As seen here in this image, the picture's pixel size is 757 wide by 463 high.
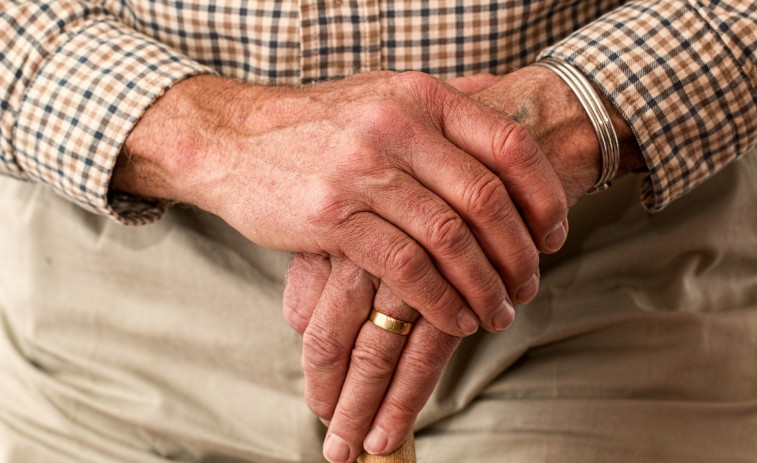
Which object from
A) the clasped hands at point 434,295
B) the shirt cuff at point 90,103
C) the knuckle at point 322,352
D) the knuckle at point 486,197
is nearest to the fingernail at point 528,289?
the clasped hands at point 434,295

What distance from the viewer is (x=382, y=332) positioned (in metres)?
0.90

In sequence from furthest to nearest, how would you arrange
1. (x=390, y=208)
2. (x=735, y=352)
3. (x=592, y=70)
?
(x=735, y=352)
(x=592, y=70)
(x=390, y=208)

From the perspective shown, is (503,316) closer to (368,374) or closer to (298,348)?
(368,374)

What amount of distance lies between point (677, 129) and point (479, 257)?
1.10 ft

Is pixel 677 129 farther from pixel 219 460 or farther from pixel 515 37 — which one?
pixel 219 460

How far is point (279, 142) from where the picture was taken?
0.90 m

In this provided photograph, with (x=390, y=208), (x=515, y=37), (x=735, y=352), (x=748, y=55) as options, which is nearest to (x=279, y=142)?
(x=390, y=208)

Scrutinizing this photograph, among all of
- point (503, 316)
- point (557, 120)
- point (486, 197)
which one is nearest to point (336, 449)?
point (503, 316)

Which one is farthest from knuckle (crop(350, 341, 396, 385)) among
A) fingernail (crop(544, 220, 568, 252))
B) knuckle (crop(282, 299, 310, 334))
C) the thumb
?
the thumb

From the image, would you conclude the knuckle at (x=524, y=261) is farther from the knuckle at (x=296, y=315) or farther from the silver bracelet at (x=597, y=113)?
the knuckle at (x=296, y=315)

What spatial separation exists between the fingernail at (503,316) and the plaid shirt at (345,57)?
272 millimetres

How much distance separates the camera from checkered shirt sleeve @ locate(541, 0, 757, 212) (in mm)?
951

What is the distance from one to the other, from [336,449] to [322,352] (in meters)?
0.13

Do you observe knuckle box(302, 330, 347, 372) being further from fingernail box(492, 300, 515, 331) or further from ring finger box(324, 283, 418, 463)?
fingernail box(492, 300, 515, 331)
